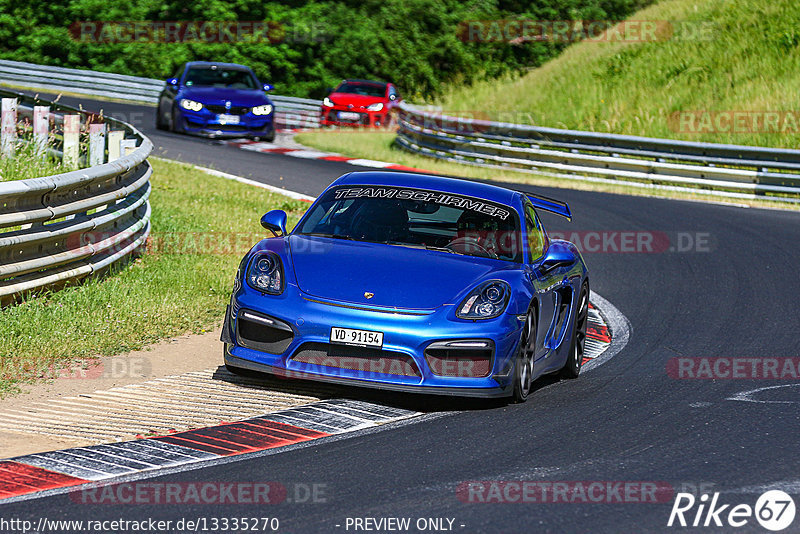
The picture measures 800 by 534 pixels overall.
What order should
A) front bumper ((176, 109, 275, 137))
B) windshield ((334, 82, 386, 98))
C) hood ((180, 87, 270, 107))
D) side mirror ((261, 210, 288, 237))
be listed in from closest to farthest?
side mirror ((261, 210, 288, 237))
hood ((180, 87, 270, 107))
front bumper ((176, 109, 275, 137))
windshield ((334, 82, 386, 98))

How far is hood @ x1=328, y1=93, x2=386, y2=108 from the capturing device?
104 ft

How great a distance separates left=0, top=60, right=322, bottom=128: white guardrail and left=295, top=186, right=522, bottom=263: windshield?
91.8 ft

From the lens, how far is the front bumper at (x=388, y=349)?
700 cm

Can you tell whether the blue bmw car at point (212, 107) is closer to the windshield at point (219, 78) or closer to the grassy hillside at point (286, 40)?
the windshield at point (219, 78)

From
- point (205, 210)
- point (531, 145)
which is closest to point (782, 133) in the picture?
point (531, 145)

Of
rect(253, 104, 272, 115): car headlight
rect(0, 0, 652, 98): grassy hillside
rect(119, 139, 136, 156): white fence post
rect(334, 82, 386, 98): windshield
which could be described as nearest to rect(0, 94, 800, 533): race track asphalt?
rect(119, 139, 136, 156): white fence post

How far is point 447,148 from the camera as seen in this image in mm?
25594

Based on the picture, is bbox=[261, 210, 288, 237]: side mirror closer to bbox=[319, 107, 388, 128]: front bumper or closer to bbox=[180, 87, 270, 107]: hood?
bbox=[180, 87, 270, 107]: hood

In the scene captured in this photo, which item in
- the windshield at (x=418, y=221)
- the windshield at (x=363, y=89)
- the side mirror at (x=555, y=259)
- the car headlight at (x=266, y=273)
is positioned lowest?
the windshield at (x=363, y=89)

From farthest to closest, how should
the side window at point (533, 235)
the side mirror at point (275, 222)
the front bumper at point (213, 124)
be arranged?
the front bumper at point (213, 124)
the side window at point (533, 235)
the side mirror at point (275, 222)

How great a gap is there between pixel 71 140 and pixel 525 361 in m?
8.50

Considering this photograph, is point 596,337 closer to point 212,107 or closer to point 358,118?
point 212,107

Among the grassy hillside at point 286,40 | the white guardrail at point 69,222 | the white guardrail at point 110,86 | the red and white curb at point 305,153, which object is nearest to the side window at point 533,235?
the white guardrail at point 69,222

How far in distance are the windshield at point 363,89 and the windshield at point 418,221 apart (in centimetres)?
2424
